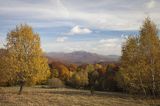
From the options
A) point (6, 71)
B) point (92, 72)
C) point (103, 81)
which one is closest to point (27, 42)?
point (6, 71)

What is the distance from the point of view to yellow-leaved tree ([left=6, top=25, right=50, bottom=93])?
126 ft

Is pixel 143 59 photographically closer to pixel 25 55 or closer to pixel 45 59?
pixel 45 59

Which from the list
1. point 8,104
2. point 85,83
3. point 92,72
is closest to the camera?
point 8,104

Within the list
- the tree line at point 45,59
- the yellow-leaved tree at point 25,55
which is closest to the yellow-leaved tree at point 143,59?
the tree line at point 45,59

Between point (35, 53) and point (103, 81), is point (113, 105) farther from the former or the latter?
point (103, 81)

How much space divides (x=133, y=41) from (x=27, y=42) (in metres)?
16.1

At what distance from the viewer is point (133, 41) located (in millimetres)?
40750

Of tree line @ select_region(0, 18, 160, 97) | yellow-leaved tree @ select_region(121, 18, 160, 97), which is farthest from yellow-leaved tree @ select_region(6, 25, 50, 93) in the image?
yellow-leaved tree @ select_region(121, 18, 160, 97)

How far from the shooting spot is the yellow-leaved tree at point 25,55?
1507 inches

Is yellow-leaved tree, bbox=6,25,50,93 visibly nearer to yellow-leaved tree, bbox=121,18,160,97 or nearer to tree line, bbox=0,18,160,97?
tree line, bbox=0,18,160,97

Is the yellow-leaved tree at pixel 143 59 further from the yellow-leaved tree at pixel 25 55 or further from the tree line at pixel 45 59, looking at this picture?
the yellow-leaved tree at pixel 25 55

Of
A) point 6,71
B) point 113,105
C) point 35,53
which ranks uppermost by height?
point 35,53

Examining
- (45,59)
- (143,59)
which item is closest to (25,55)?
(45,59)

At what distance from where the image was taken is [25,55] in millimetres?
38781
